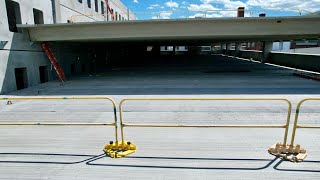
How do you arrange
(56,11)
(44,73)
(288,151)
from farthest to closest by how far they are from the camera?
(56,11)
(44,73)
(288,151)

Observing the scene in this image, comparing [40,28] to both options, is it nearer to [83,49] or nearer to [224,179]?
[83,49]

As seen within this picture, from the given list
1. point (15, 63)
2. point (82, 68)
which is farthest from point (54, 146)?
point (82, 68)

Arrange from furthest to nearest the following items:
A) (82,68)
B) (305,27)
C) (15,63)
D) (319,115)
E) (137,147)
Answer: (82,68) < (305,27) < (15,63) < (319,115) < (137,147)

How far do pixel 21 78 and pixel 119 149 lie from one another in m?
12.9

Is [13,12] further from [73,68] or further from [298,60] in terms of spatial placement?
[298,60]

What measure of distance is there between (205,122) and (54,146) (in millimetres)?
4364

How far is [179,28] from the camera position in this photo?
14.4 metres

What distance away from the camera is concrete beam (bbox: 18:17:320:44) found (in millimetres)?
13984

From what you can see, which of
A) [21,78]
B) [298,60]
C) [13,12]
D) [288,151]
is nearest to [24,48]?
[21,78]

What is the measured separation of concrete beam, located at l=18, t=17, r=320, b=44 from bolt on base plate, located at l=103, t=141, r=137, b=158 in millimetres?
10511

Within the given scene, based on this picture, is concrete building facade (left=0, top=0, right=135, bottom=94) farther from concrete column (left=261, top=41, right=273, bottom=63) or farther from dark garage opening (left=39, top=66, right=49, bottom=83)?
concrete column (left=261, top=41, right=273, bottom=63)

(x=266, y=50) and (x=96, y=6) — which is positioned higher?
(x=96, y=6)

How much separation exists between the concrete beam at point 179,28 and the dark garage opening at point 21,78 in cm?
225

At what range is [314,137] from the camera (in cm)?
554
